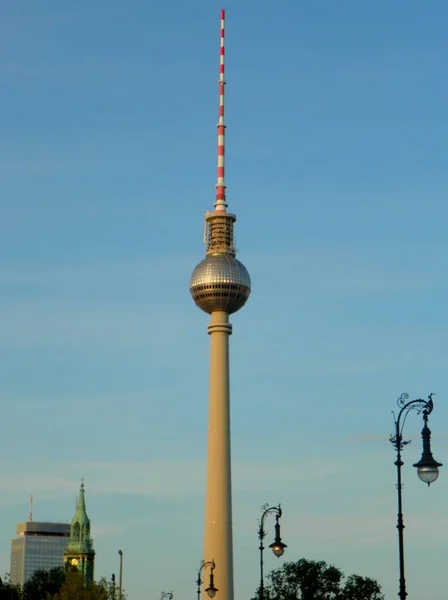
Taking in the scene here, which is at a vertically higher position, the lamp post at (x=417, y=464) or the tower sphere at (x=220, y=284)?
the tower sphere at (x=220, y=284)

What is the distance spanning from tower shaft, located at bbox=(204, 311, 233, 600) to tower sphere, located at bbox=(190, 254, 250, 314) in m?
1.83

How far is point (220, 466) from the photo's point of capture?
158 metres

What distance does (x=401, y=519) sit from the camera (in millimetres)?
40531

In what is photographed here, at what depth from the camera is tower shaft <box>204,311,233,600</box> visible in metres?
154

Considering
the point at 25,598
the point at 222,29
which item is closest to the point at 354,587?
the point at 25,598

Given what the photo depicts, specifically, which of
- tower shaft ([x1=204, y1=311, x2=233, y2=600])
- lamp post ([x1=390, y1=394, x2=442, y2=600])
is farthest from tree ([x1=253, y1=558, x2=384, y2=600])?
lamp post ([x1=390, y1=394, x2=442, y2=600])

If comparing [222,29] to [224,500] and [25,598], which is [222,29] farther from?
[25,598]

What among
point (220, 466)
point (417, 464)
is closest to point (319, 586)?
point (220, 466)

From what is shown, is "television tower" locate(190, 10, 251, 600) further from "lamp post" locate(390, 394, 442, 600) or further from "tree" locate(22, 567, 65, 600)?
"lamp post" locate(390, 394, 442, 600)

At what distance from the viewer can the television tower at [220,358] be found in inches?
6112

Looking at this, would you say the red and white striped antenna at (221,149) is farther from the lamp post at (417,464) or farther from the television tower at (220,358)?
the lamp post at (417,464)

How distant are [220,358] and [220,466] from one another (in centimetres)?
1349

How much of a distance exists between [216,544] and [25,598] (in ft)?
117

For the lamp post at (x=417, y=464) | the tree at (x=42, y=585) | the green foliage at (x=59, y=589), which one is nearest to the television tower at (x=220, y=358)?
the green foliage at (x=59, y=589)
